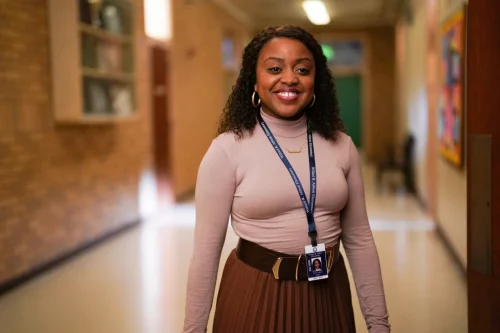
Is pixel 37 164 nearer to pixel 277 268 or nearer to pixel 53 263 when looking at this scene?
pixel 53 263

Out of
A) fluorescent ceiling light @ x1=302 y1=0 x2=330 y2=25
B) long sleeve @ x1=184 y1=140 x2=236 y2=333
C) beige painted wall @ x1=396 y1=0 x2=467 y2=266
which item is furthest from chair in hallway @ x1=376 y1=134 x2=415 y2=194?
long sleeve @ x1=184 y1=140 x2=236 y2=333

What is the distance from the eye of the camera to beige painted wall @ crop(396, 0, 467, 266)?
4598 millimetres

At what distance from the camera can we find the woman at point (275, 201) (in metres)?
1.47

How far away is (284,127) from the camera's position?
5.01 feet

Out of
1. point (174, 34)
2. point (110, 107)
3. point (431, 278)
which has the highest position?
point (174, 34)

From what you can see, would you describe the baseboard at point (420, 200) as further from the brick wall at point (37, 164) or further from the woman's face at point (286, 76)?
the woman's face at point (286, 76)

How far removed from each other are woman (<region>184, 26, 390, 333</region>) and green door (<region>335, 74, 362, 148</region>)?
45.6 feet

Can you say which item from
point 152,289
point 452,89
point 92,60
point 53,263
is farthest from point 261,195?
point 92,60

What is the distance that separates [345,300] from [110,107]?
4.34 meters

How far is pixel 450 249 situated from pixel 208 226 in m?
4.01

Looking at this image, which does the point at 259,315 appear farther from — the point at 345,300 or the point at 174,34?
the point at 174,34

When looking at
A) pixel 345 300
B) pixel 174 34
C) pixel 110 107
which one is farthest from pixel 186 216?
pixel 345 300

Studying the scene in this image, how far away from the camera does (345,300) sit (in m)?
1.60
